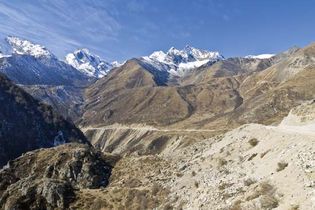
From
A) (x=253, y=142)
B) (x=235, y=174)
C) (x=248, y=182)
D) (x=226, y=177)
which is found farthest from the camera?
(x=253, y=142)

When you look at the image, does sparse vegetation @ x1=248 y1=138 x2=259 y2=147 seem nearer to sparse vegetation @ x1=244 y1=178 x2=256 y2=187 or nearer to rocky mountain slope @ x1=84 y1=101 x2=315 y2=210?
rocky mountain slope @ x1=84 y1=101 x2=315 y2=210

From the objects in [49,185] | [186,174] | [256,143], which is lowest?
[49,185]

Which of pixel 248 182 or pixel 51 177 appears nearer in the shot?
pixel 248 182

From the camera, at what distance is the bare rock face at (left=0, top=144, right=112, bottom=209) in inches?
2307

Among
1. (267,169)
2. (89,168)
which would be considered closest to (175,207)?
(267,169)

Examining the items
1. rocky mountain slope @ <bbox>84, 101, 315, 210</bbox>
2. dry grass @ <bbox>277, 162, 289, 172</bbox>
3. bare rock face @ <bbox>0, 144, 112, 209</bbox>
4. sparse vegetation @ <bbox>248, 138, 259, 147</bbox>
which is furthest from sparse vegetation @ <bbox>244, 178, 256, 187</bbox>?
bare rock face @ <bbox>0, 144, 112, 209</bbox>

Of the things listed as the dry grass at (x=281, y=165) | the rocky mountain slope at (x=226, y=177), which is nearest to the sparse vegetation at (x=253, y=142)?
the rocky mountain slope at (x=226, y=177)

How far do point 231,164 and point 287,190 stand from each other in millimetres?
14951

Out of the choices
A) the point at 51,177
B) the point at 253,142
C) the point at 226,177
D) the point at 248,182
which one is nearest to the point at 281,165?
the point at 248,182

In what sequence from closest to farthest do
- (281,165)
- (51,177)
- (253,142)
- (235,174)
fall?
(281,165) < (235,174) < (253,142) < (51,177)

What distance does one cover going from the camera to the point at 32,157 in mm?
92625

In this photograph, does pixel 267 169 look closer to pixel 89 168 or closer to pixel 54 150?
pixel 89 168

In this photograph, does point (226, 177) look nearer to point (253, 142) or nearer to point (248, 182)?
point (248, 182)

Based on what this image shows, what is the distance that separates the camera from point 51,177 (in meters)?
80.4
